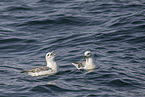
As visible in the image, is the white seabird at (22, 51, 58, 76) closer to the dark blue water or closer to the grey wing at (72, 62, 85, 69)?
the dark blue water

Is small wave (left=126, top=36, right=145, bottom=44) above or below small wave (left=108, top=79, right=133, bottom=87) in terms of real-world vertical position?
above

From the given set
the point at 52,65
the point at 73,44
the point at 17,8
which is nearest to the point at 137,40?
the point at 73,44

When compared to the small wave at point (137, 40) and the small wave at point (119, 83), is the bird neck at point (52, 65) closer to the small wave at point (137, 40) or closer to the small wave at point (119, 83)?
the small wave at point (119, 83)

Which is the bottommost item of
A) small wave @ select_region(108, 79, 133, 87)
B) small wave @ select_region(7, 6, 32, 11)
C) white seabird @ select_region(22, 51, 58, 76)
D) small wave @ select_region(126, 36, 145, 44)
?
small wave @ select_region(108, 79, 133, 87)

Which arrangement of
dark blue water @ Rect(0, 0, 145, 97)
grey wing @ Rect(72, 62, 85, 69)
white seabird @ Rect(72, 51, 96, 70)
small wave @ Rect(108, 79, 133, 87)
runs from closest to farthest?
dark blue water @ Rect(0, 0, 145, 97) → small wave @ Rect(108, 79, 133, 87) → white seabird @ Rect(72, 51, 96, 70) → grey wing @ Rect(72, 62, 85, 69)

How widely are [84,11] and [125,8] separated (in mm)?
4011

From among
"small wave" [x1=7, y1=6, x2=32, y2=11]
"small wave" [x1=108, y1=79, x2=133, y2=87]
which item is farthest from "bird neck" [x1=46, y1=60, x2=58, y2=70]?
"small wave" [x1=7, y1=6, x2=32, y2=11]

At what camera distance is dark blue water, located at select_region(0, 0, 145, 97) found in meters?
15.5

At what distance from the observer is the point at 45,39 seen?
77.7ft

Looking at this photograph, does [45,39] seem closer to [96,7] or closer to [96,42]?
[96,42]

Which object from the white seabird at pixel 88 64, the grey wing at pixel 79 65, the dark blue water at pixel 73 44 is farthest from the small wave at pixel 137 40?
the grey wing at pixel 79 65

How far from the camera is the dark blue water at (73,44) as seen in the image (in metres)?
15.5

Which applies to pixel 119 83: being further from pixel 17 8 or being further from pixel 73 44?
pixel 17 8

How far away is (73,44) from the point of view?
2283cm
